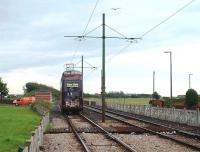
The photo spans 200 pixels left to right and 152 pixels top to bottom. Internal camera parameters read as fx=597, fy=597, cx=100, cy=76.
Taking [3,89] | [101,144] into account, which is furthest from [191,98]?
[3,89]

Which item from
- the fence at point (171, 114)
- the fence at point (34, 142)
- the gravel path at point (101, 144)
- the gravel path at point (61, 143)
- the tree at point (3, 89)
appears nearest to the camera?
the fence at point (34, 142)

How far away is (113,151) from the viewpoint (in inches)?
859

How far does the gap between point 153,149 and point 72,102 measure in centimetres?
3614

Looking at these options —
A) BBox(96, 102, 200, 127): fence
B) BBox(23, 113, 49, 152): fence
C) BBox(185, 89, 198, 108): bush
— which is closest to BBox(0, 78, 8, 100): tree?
BBox(96, 102, 200, 127): fence

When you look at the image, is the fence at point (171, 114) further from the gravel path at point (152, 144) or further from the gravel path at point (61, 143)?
the gravel path at point (61, 143)

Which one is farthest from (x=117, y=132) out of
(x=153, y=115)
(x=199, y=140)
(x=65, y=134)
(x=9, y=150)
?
(x=153, y=115)

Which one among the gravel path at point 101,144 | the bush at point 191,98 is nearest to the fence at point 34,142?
the gravel path at point 101,144

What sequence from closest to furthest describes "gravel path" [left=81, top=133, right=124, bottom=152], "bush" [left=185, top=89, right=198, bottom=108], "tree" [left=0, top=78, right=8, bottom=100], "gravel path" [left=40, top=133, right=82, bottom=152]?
"gravel path" [left=81, top=133, right=124, bottom=152] → "gravel path" [left=40, top=133, right=82, bottom=152] → "bush" [left=185, top=89, right=198, bottom=108] → "tree" [left=0, top=78, right=8, bottom=100]

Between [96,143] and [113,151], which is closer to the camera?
[113,151]

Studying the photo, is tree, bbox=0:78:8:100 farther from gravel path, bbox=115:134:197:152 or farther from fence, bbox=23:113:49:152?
fence, bbox=23:113:49:152

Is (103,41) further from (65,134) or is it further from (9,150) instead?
(9,150)

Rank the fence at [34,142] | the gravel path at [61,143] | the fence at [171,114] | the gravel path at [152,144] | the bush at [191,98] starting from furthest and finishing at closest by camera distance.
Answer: the bush at [191,98] < the fence at [171,114] < the gravel path at [61,143] < the gravel path at [152,144] < the fence at [34,142]

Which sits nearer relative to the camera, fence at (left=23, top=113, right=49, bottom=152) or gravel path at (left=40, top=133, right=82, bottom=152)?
fence at (left=23, top=113, right=49, bottom=152)

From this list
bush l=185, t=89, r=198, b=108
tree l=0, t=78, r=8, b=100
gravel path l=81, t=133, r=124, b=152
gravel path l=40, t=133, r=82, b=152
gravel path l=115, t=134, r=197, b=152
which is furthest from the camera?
tree l=0, t=78, r=8, b=100
